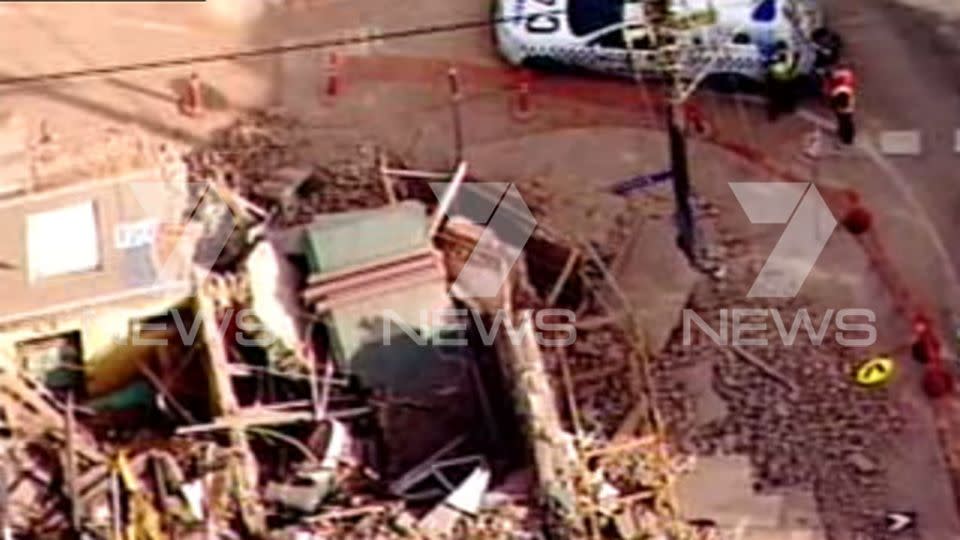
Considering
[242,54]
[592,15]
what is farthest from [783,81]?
[242,54]

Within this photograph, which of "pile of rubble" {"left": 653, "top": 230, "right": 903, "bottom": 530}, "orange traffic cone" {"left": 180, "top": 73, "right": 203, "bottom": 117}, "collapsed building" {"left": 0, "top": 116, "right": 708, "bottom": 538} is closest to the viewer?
"collapsed building" {"left": 0, "top": 116, "right": 708, "bottom": 538}

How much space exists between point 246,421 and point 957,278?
21.7 feet

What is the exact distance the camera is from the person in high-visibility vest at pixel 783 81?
20.4 m

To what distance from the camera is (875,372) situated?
61.5 feet

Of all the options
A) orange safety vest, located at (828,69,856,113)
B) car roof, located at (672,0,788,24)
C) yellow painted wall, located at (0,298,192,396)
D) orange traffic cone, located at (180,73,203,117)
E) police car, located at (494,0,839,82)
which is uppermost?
car roof, located at (672,0,788,24)

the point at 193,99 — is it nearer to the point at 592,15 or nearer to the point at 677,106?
the point at 592,15

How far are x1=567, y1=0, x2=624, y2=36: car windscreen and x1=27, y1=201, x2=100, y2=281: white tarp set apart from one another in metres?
5.06

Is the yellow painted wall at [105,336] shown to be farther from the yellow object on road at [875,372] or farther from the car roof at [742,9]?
the yellow object on road at [875,372]

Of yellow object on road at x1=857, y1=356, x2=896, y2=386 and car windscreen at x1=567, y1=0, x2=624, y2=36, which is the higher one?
car windscreen at x1=567, y1=0, x2=624, y2=36

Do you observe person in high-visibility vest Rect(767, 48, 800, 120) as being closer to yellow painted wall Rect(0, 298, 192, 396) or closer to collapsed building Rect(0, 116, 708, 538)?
collapsed building Rect(0, 116, 708, 538)

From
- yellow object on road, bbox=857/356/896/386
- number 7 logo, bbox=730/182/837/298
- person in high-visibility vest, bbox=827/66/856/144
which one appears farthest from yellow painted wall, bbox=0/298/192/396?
person in high-visibility vest, bbox=827/66/856/144

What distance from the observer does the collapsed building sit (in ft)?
57.7

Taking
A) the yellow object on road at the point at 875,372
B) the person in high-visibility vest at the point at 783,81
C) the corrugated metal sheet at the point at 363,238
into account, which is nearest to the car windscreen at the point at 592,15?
the person in high-visibility vest at the point at 783,81

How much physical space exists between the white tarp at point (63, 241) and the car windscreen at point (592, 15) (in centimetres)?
506
